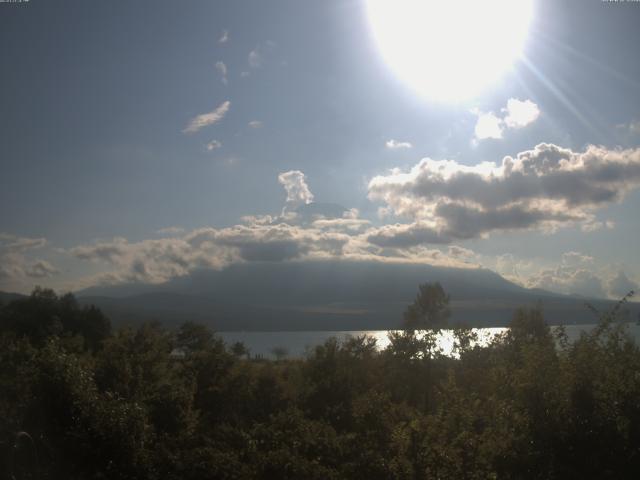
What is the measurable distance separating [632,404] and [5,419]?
17.2m

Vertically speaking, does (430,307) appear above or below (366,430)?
above

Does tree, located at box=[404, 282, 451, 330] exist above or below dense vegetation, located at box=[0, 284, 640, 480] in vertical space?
above

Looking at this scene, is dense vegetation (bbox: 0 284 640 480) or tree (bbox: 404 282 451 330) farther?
tree (bbox: 404 282 451 330)

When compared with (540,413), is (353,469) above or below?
below

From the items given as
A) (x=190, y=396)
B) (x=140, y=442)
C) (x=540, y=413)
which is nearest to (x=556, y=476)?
(x=540, y=413)

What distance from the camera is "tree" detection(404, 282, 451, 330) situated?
52.7 metres

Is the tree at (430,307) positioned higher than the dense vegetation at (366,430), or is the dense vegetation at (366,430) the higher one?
the tree at (430,307)

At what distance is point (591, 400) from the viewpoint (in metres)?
13.6

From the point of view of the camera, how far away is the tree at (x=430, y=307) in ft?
173

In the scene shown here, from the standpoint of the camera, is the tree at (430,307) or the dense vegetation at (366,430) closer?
the dense vegetation at (366,430)

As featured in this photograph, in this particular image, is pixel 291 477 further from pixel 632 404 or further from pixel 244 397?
pixel 244 397

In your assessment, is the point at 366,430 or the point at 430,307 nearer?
the point at 366,430

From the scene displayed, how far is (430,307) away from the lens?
53.8 metres

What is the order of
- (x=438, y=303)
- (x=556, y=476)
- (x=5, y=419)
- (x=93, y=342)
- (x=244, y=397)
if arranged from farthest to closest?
(x=93, y=342)
(x=438, y=303)
(x=244, y=397)
(x=5, y=419)
(x=556, y=476)
